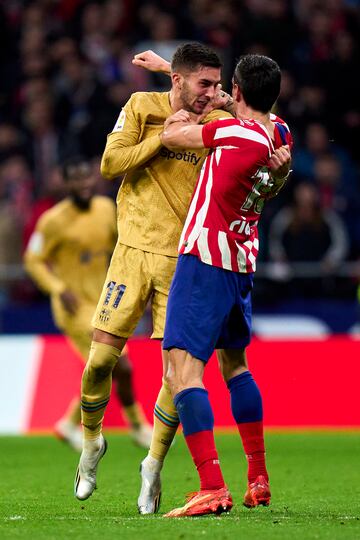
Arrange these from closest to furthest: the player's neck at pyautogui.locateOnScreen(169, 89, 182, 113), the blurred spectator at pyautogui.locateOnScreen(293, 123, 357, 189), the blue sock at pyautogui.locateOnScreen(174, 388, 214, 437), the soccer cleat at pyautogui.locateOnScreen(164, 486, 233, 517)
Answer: the soccer cleat at pyautogui.locateOnScreen(164, 486, 233, 517) < the blue sock at pyautogui.locateOnScreen(174, 388, 214, 437) < the player's neck at pyautogui.locateOnScreen(169, 89, 182, 113) < the blurred spectator at pyautogui.locateOnScreen(293, 123, 357, 189)

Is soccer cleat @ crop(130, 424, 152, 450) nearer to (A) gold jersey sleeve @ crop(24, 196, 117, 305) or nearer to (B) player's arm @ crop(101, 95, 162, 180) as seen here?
(A) gold jersey sleeve @ crop(24, 196, 117, 305)

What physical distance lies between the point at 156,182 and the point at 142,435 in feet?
14.7

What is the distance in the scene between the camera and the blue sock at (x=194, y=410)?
5988mm

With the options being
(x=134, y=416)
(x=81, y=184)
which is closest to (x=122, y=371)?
(x=134, y=416)

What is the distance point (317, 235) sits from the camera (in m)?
13.7

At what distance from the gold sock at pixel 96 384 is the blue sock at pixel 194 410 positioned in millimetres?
720

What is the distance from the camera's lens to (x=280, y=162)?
6.17 m

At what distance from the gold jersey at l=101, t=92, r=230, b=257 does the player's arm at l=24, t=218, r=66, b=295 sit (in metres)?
Answer: 4.53

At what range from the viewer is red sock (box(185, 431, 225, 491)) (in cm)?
589

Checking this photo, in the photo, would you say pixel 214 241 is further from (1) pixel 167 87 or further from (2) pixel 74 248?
(1) pixel 167 87

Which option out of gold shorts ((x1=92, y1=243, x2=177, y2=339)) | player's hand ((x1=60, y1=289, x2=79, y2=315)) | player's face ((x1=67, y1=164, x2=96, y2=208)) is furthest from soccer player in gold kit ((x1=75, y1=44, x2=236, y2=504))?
player's hand ((x1=60, y1=289, x2=79, y2=315))

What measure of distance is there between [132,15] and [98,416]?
10.8m

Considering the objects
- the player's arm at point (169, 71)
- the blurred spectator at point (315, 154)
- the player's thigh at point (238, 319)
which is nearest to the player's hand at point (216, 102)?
the player's arm at point (169, 71)

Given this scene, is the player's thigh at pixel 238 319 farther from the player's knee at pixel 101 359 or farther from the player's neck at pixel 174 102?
the player's neck at pixel 174 102
